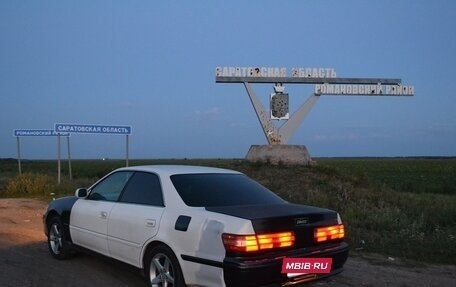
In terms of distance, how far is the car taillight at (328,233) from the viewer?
540 cm

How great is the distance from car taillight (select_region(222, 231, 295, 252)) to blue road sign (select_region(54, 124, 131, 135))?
1492 cm

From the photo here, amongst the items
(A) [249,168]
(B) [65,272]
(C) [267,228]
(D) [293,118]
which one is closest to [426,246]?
(C) [267,228]

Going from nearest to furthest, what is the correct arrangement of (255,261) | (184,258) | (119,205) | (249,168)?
(255,261), (184,258), (119,205), (249,168)

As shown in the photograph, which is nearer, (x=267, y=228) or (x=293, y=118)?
(x=267, y=228)

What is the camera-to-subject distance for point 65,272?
6.97 meters

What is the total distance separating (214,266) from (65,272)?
2.93m

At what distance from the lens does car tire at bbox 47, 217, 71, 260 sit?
757 cm

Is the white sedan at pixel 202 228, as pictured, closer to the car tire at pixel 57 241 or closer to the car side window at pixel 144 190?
the car side window at pixel 144 190

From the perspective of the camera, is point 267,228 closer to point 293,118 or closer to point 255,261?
point 255,261

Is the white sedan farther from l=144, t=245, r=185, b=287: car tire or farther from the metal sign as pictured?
the metal sign

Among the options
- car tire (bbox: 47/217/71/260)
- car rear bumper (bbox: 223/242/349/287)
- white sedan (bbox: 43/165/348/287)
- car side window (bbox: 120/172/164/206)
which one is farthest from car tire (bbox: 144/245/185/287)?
car tire (bbox: 47/217/71/260)

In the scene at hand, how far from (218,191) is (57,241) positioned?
3.17 m

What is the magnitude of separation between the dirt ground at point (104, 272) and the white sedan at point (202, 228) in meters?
0.37

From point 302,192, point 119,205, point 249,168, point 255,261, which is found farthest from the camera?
point 249,168
